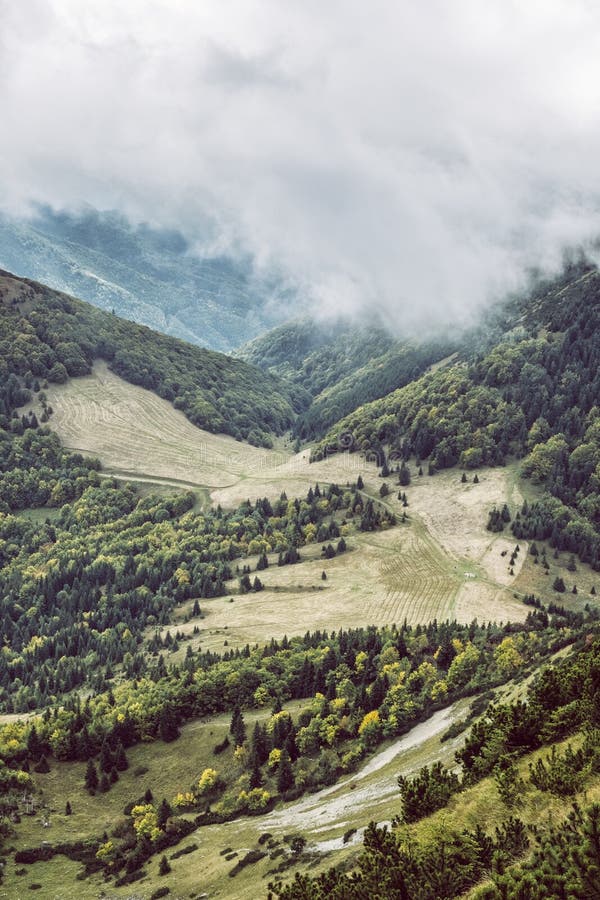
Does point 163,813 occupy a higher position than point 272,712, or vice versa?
point 272,712

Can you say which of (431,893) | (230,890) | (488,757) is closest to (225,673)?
(230,890)

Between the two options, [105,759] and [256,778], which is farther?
[105,759]

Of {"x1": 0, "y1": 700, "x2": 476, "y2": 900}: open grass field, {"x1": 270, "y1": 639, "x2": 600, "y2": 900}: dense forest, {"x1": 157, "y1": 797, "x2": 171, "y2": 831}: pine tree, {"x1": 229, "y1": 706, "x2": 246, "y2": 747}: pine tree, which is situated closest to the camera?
{"x1": 270, "y1": 639, "x2": 600, "y2": 900}: dense forest

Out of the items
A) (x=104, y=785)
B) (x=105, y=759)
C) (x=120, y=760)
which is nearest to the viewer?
(x=104, y=785)

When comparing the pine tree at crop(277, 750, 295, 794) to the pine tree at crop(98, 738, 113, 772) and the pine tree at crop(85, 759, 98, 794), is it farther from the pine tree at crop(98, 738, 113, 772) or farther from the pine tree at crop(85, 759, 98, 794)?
the pine tree at crop(98, 738, 113, 772)

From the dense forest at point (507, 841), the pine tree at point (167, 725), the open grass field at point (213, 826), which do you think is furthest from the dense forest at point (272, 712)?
the dense forest at point (507, 841)

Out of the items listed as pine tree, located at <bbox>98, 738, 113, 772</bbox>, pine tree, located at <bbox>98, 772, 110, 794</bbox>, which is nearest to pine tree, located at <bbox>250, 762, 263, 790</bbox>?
A: pine tree, located at <bbox>98, 772, 110, 794</bbox>

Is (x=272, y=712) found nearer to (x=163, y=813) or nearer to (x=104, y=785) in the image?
(x=163, y=813)

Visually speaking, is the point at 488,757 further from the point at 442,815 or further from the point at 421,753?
the point at 421,753

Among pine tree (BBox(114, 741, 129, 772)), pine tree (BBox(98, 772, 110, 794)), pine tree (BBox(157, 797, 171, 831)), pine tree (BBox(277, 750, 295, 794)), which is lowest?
pine tree (BBox(98, 772, 110, 794))

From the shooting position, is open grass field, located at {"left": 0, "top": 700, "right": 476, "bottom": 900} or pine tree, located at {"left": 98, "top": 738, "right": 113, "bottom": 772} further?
pine tree, located at {"left": 98, "top": 738, "right": 113, "bottom": 772}

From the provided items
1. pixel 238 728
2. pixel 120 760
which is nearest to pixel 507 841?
pixel 238 728
